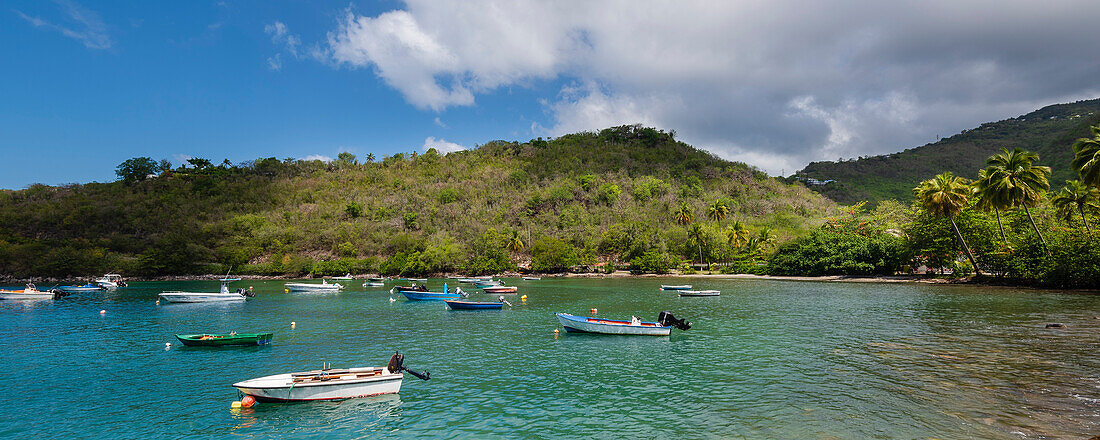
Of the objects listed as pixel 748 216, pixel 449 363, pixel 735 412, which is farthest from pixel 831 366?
pixel 748 216

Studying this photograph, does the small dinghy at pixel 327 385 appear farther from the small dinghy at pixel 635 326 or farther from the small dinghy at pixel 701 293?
the small dinghy at pixel 701 293

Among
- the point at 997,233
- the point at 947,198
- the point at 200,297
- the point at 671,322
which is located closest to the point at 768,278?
the point at 997,233

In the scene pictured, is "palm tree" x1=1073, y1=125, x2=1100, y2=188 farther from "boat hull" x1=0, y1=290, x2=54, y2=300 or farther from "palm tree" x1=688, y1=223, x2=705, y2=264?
"boat hull" x1=0, y1=290, x2=54, y2=300

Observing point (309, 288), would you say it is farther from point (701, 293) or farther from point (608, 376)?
point (608, 376)

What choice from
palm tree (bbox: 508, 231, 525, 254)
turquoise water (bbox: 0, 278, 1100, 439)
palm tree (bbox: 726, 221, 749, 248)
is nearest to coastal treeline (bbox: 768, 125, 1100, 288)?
turquoise water (bbox: 0, 278, 1100, 439)

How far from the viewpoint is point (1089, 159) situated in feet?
143

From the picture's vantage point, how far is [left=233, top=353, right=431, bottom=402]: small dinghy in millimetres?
21250

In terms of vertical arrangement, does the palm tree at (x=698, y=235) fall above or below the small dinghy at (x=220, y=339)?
above

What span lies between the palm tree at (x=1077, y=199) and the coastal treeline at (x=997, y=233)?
10 cm

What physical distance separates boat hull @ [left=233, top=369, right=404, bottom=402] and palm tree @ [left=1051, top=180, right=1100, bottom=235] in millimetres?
81549

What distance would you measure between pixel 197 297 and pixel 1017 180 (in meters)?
116

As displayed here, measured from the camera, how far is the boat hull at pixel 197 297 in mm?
68375

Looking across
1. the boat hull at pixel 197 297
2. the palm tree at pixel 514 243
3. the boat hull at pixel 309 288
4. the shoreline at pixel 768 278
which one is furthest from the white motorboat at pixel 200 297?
the palm tree at pixel 514 243

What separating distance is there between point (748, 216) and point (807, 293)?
10779cm
